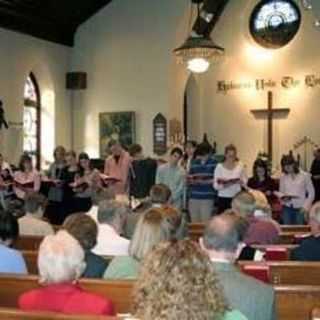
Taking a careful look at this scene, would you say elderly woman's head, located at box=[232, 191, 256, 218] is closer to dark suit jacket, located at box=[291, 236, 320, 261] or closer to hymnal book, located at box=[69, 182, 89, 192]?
dark suit jacket, located at box=[291, 236, 320, 261]

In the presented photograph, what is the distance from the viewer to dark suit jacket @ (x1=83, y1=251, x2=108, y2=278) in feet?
14.2

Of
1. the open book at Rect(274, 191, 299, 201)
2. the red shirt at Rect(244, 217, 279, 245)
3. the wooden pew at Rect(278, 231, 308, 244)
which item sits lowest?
the wooden pew at Rect(278, 231, 308, 244)

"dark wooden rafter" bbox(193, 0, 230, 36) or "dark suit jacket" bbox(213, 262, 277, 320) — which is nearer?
"dark suit jacket" bbox(213, 262, 277, 320)

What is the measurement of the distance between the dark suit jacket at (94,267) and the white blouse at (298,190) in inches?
Answer: 202

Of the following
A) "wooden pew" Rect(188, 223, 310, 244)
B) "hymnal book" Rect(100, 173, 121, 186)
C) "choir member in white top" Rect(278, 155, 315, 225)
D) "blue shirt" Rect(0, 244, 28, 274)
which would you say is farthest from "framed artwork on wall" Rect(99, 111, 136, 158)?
"blue shirt" Rect(0, 244, 28, 274)

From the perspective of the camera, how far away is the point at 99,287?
3807 millimetres

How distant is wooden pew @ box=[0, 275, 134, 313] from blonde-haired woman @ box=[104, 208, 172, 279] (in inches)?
7.1

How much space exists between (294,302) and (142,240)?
2.76 feet

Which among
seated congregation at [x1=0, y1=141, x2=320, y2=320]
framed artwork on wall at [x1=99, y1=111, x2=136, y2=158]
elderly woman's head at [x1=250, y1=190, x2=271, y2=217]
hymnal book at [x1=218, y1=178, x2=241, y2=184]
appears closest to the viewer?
seated congregation at [x1=0, y1=141, x2=320, y2=320]

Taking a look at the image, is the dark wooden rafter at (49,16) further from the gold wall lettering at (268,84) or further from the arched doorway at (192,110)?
the gold wall lettering at (268,84)

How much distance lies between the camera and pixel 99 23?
1484cm

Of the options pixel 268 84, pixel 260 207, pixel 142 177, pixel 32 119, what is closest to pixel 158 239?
pixel 260 207

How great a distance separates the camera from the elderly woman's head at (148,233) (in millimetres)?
3971

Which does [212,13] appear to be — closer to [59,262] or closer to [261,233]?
[261,233]
